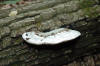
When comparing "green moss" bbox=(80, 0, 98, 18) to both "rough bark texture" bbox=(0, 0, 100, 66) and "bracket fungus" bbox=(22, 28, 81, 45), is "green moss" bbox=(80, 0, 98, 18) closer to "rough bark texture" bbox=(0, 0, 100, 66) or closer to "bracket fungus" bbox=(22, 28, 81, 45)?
"rough bark texture" bbox=(0, 0, 100, 66)

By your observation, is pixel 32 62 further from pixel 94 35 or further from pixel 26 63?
pixel 94 35

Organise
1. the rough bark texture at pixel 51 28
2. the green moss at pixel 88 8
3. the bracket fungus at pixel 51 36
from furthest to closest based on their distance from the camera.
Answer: the green moss at pixel 88 8 < the rough bark texture at pixel 51 28 < the bracket fungus at pixel 51 36

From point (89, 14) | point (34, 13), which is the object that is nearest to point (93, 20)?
point (89, 14)

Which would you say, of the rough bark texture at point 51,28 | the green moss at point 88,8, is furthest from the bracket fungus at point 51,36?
the green moss at point 88,8

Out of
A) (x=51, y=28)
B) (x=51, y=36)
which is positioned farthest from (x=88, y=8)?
(x=51, y=36)

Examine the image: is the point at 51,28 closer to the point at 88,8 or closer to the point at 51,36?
the point at 51,36

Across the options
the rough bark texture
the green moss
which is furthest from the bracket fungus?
the green moss

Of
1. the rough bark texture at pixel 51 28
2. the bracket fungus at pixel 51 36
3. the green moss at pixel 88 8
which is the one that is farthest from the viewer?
the green moss at pixel 88 8

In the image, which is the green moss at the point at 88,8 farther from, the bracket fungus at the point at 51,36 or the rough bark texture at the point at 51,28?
the bracket fungus at the point at 51,36
